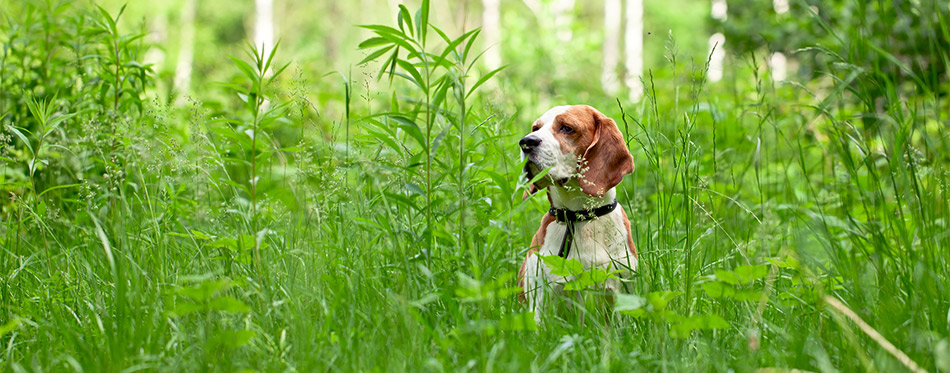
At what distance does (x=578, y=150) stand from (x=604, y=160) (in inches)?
3.9

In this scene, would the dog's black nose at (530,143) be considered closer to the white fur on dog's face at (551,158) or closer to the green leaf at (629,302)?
the white fur on dog's face at (551,158)

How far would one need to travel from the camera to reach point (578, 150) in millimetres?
2523

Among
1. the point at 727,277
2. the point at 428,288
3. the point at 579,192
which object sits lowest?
the point at 428,288

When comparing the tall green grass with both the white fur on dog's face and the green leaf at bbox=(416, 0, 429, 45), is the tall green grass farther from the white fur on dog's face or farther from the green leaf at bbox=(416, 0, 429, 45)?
the white fur on dog's face

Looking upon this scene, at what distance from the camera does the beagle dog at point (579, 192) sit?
2.43 m

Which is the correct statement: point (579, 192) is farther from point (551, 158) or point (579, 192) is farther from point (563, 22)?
point (563, 22)

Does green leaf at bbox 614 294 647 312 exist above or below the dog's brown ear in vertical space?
below

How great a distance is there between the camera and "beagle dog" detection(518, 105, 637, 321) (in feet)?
7.98

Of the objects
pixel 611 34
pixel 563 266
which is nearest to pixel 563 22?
pixel 611 34

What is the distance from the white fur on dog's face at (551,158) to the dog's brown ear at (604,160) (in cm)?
5

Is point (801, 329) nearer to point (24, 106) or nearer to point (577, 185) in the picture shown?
point (577, 185)

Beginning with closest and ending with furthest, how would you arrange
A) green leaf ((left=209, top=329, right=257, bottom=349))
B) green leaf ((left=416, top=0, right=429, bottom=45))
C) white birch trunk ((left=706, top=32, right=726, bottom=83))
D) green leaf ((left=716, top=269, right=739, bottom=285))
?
1. green leaf ((left=209, top=329, right=257, bottom=349))
2. green leaf ((left=716, top=269, right=739, bottom=285))
3. green leaf ((left=416, top=0, right=429, bottom=45))
4. white birch trunk ((left=706, top=32, right=726, bottom=83))

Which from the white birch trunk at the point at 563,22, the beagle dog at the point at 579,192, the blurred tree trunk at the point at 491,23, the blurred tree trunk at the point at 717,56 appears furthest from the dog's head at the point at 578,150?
the white birch trunk at the point at 563,22

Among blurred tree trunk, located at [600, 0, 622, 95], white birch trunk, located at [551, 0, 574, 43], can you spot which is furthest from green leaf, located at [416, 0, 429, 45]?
white birch trunk, located at [551, 0, 574, 43]
